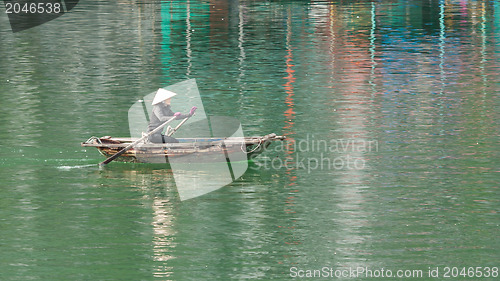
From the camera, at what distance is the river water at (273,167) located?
19.0 m

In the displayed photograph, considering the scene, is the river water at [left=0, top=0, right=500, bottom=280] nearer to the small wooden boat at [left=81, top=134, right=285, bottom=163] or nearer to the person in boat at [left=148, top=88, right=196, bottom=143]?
the small wooden boat at [left=81, top=134, right=285, bottom=163]

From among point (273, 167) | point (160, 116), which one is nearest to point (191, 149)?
point (160, 116)

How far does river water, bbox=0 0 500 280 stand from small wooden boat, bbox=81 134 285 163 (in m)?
0.37

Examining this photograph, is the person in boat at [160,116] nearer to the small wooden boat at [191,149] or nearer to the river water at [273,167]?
the small wooden boat at [191,149]

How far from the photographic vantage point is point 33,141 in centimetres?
2939

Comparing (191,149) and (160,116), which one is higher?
(160,116)

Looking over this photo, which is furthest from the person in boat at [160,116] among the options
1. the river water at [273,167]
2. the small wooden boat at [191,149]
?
the river water at [273,167]

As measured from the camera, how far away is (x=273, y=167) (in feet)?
85.6

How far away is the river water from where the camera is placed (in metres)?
19.0

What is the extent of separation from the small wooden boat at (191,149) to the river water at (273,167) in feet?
1.22

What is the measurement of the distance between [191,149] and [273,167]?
83.3 inches

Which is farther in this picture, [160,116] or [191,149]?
[160,116]

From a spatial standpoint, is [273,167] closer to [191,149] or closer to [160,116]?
[191,149]

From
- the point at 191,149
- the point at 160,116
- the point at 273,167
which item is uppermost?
the point at 160,116
